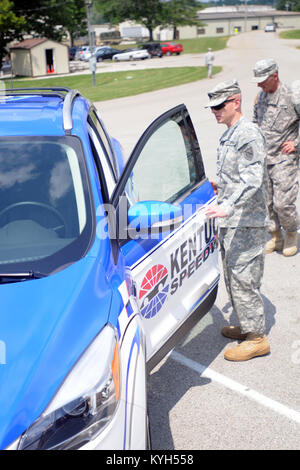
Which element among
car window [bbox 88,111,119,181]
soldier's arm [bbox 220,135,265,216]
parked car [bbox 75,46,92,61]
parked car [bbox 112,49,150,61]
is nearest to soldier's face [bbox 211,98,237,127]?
soldier's arm [bbox 220,135,265,216]

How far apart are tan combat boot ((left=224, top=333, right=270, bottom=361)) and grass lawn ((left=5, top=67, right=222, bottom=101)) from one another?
20.2m

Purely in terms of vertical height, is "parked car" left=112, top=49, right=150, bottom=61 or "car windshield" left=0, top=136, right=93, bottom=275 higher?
"car windshield" left=0, top=136, right=93, bottom=275

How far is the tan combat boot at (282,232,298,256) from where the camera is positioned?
590 cm

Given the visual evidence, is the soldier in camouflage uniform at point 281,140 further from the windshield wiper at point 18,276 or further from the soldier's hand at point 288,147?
the windshield wiper at point 18,276

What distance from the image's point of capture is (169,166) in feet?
13.1

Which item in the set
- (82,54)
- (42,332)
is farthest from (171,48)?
(42,332)

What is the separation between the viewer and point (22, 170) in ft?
9.79

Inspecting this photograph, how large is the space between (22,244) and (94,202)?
42 centimetres

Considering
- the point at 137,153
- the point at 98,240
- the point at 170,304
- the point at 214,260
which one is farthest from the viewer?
the point at 214,260

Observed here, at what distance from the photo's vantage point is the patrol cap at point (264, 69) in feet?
16.5

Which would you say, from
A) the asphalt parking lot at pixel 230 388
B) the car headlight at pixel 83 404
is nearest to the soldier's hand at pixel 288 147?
the asphalt parking lot at pixel 230 388

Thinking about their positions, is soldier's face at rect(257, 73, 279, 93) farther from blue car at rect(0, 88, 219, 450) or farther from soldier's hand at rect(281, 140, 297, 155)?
blue car at rect(0, 88, 219, 450)

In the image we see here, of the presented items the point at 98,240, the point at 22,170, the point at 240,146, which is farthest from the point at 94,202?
the point at 240,146
